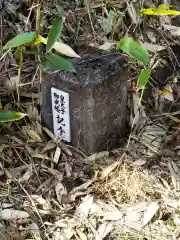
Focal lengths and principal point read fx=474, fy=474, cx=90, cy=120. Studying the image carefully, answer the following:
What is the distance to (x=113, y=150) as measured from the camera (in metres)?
2.02

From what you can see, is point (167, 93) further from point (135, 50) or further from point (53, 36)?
point (53, 36)

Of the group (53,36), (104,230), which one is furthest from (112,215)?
(53,36)

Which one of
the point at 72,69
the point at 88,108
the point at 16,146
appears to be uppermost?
the point at 72,69

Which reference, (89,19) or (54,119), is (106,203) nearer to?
(54,119)

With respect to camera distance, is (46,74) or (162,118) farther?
(162,118)

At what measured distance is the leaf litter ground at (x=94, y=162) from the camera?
1.69 metres

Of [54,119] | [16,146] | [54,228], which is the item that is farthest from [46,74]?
[54,228]

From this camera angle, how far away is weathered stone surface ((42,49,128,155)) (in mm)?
1808

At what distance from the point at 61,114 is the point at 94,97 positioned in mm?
172

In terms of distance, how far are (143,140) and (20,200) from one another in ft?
2.00

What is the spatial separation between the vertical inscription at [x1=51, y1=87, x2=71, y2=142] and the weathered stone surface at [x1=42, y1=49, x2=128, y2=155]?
0.02 m

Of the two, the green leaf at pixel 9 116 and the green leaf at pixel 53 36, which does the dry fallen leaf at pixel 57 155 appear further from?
the green leaf at pixel 53 36

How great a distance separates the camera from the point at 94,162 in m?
1.94

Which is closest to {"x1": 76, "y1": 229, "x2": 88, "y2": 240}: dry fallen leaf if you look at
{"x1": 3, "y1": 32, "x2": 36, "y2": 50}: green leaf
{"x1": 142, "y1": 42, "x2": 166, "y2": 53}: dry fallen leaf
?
{"x1": 3, "y1": 32, "x2": 36, "y2": 50}: green leaf
